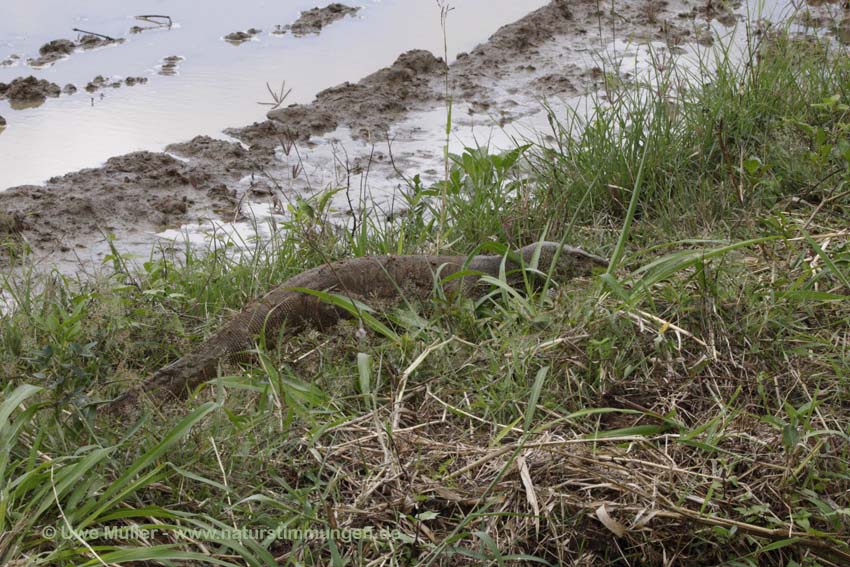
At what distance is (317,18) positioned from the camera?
27.6ft

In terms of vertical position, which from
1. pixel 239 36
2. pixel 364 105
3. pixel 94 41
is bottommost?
pixel 364 105

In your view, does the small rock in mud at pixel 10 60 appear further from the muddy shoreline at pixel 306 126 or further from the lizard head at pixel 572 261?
the lizard head at pixel 572 261

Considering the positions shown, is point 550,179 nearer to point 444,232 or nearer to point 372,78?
point 444,232

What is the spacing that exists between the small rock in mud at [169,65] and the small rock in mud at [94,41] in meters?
0.67

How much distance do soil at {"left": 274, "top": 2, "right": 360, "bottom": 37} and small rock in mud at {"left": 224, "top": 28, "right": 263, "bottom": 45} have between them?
233 mm

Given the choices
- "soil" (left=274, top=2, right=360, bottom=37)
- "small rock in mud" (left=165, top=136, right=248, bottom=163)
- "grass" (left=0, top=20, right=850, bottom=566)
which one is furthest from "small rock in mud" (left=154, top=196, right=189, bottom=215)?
"soil" (left=274, top=2, right=360, bottom=37)

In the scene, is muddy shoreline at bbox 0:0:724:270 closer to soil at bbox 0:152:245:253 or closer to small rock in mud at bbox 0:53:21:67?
soil at bbox 0:152:245:253

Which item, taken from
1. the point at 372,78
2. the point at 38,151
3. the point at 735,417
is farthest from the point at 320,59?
the point at 735,417

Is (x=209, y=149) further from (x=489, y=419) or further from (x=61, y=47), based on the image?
(x=489, y=419)

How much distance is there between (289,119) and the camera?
6.41m

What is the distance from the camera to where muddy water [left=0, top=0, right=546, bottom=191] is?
20.0 ft

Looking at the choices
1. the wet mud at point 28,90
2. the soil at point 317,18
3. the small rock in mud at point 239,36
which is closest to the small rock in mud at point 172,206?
the wet mud at point 28,90

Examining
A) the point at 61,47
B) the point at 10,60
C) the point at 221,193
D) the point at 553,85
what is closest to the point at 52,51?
the point at 61,47

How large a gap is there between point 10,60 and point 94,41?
0.74 m
